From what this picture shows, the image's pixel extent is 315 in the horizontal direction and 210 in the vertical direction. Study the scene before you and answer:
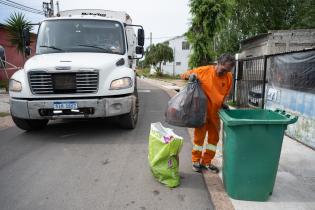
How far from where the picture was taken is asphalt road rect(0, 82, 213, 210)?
325cm

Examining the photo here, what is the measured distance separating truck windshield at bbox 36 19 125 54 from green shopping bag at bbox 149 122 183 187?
3346mm

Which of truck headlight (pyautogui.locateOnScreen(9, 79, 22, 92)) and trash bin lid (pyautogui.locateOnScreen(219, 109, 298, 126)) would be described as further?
truck headlight (pyautogui.locateOnScreen(9, 79, 22, 92))

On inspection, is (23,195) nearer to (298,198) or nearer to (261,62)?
(298,198)

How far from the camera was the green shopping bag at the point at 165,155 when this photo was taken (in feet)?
11.4

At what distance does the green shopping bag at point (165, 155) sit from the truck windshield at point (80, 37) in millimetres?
3346

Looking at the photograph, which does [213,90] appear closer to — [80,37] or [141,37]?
[80,37]

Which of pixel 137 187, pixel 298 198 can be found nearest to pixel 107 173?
pixel 137 187

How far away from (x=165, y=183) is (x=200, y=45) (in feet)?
44.4

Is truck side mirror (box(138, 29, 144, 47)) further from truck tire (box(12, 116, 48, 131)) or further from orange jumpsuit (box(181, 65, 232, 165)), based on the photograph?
orange jumpsuit (box(181, 65, 232, 165))

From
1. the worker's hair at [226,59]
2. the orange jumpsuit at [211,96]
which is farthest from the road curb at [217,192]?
the worker's hair at [226,59]

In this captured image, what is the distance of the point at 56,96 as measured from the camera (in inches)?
211

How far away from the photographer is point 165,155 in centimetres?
351

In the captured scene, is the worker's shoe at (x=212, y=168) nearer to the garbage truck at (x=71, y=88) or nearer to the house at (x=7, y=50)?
the garbage truck at (x=71, y=88)

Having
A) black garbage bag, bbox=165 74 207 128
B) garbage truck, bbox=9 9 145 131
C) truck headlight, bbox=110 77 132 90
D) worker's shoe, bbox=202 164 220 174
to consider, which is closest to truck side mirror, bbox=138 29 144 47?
garbage truck, bbox=9 9 145 131
